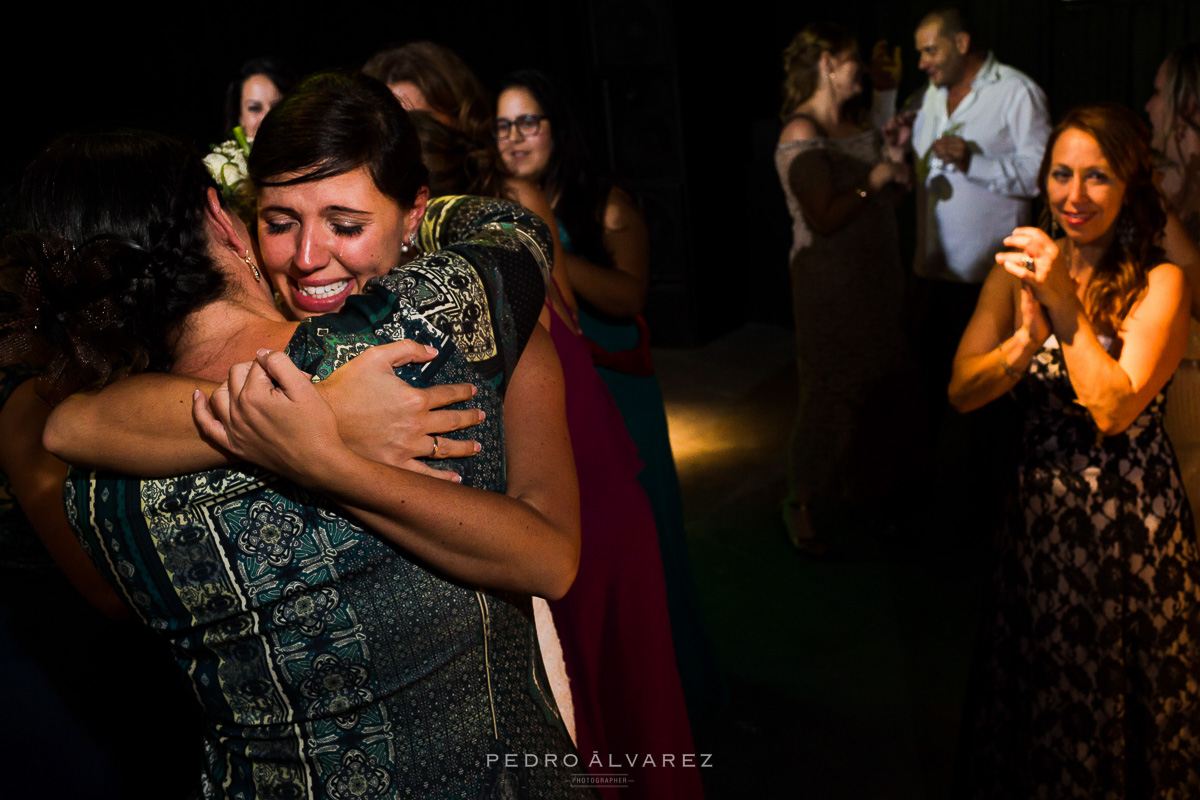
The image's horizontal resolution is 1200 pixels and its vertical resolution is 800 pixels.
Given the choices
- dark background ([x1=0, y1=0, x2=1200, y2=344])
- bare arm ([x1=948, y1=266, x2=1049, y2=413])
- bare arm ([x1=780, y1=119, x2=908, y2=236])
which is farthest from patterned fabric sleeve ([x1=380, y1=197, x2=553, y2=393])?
dark background ([x1=0, y1=0, x2=1200, y2=344])

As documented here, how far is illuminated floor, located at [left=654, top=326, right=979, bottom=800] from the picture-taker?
2.63 meters

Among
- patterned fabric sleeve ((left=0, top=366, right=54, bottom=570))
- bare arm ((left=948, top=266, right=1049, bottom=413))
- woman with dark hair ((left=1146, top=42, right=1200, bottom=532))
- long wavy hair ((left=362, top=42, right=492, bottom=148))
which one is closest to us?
patterned fabric sleeve ((left=0, top=366, right=54, bottom=570))

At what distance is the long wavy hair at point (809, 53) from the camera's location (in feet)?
12.6

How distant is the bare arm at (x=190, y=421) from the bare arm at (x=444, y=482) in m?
0.03

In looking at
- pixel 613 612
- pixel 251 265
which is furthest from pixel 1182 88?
pixel 251 265

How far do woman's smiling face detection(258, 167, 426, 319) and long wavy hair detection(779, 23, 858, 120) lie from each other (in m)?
2.86

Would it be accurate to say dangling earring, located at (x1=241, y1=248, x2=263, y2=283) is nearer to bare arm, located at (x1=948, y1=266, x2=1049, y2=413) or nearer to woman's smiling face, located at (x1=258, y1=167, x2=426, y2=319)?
woman's smiling face, located at (x1=258, y1=167, x2=426, y2=319)

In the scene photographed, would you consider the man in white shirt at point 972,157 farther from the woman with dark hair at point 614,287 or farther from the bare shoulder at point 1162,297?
the bare shoulder at point 1162,297

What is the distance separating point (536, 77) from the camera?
3.09 meters

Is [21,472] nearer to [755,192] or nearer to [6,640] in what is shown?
[6,640]

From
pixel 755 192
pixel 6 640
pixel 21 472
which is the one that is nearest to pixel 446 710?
pixel 21 472

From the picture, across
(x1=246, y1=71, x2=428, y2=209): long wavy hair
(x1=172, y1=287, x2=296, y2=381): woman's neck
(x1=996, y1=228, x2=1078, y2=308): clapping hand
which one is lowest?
(x1=996, y1=228, x2=1078, y2=308): clapping hand

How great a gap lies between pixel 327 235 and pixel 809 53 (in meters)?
3.00

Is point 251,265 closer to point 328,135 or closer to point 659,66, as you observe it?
point 328,135
